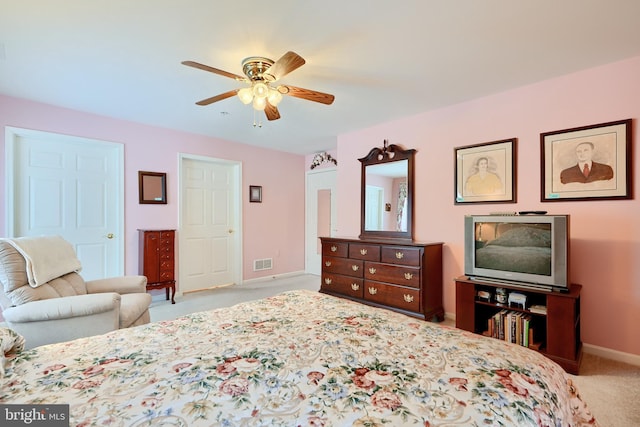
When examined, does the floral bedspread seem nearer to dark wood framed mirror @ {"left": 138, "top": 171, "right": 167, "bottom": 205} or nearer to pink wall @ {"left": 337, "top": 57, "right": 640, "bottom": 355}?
pink wall @ {"left": 337, "top": 57, "right": 640, "bottom": 355}

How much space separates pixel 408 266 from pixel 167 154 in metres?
3.60

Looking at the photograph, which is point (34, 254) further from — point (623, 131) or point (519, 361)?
point (623, 131)

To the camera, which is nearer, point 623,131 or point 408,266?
point 623,131

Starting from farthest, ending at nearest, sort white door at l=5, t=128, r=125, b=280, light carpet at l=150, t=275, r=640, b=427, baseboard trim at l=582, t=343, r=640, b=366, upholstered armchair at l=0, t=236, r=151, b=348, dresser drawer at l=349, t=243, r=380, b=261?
dresser drawer at l=349, t=243, r=380, b=261
white door at l=5, t=128, r=125, b=280
baseboard trim at l=582, t=343, r=640, b=366
upholstered armchair at l=0, t=236, r=151, b=348
light carpet at l=150, t=275, r=640, b=427

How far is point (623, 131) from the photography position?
2.45m

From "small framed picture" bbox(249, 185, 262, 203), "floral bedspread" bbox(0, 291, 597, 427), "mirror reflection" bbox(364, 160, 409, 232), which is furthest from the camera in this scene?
"small framed picture" bbox(249, 185, 262, 203)

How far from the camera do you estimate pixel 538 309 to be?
248 centimetres

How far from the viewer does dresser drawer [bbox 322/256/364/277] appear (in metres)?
3.77

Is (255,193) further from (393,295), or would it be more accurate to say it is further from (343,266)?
(393,295)

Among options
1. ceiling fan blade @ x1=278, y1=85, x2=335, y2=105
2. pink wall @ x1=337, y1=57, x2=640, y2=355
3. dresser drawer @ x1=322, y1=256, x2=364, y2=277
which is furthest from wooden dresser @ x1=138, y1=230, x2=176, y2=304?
pink wall @ x1=337, y1=57, x2=640, y2=355

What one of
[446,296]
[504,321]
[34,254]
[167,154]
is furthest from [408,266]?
[167,154]

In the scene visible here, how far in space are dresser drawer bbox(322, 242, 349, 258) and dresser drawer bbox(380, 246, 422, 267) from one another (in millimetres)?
549

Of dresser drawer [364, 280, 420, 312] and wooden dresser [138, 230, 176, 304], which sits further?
wooden dresser [138, 230, 176, 304]

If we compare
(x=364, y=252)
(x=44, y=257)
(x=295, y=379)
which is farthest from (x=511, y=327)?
(x=44, y=257)
